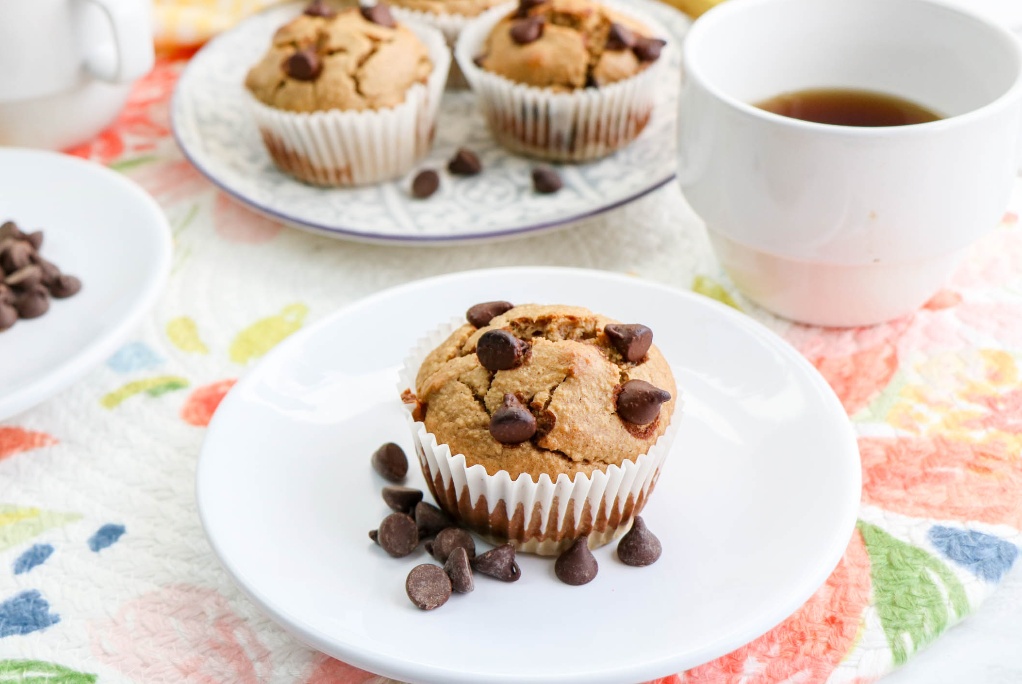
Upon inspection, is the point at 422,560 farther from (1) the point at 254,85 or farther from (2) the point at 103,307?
(1) the point at 254,85

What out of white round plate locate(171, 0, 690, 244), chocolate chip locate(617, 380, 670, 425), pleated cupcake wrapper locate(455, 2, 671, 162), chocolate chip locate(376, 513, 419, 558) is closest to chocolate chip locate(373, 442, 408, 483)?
chocolate chip locate(376, 513, 419, 558)

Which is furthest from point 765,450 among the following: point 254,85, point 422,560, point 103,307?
point 254,85

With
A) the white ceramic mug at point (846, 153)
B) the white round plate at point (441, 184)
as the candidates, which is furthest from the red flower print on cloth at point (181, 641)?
the white ceramic mug at point (846, 153)

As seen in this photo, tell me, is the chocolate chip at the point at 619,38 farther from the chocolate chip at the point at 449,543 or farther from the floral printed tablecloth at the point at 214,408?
the chocolate chip at the point at 449,543

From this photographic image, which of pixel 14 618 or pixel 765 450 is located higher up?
pixel 765 450

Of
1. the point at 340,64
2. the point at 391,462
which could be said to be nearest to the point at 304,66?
the point at 340,64

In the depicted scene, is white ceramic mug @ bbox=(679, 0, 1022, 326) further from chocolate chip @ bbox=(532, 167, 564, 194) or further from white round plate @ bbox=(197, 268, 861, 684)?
chocolate chip @ bbox=(532, 167, 564, 194)

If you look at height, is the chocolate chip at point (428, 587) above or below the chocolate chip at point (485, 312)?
below
